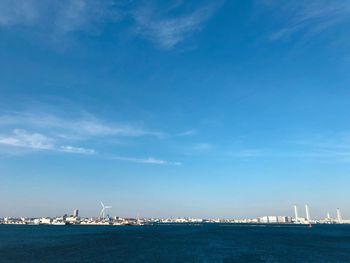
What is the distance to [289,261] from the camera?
9106cm

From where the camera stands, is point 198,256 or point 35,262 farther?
point 198,256

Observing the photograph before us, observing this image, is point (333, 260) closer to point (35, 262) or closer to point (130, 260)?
point (130, 260)

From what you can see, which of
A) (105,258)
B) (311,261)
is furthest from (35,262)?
(311,261)

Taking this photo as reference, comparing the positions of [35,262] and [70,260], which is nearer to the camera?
[35,262]

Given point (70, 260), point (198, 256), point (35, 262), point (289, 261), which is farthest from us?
point (198, 256)

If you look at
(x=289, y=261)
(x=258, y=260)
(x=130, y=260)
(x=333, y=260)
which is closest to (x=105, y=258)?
(x=130, y=260)

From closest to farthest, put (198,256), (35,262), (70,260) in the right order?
(35,262) → (70,260) → (198,256)

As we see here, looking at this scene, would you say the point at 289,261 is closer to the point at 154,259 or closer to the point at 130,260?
the point at 154,259

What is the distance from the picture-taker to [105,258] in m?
92.4

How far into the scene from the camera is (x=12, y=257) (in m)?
87.9

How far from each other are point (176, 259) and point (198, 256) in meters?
10.4

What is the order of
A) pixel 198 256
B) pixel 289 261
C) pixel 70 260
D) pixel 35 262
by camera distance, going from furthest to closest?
pixel 198 256
pixel 289 261
pixel 70 260
pixel 35 262

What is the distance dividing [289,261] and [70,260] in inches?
2417

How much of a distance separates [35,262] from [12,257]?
512 inches
